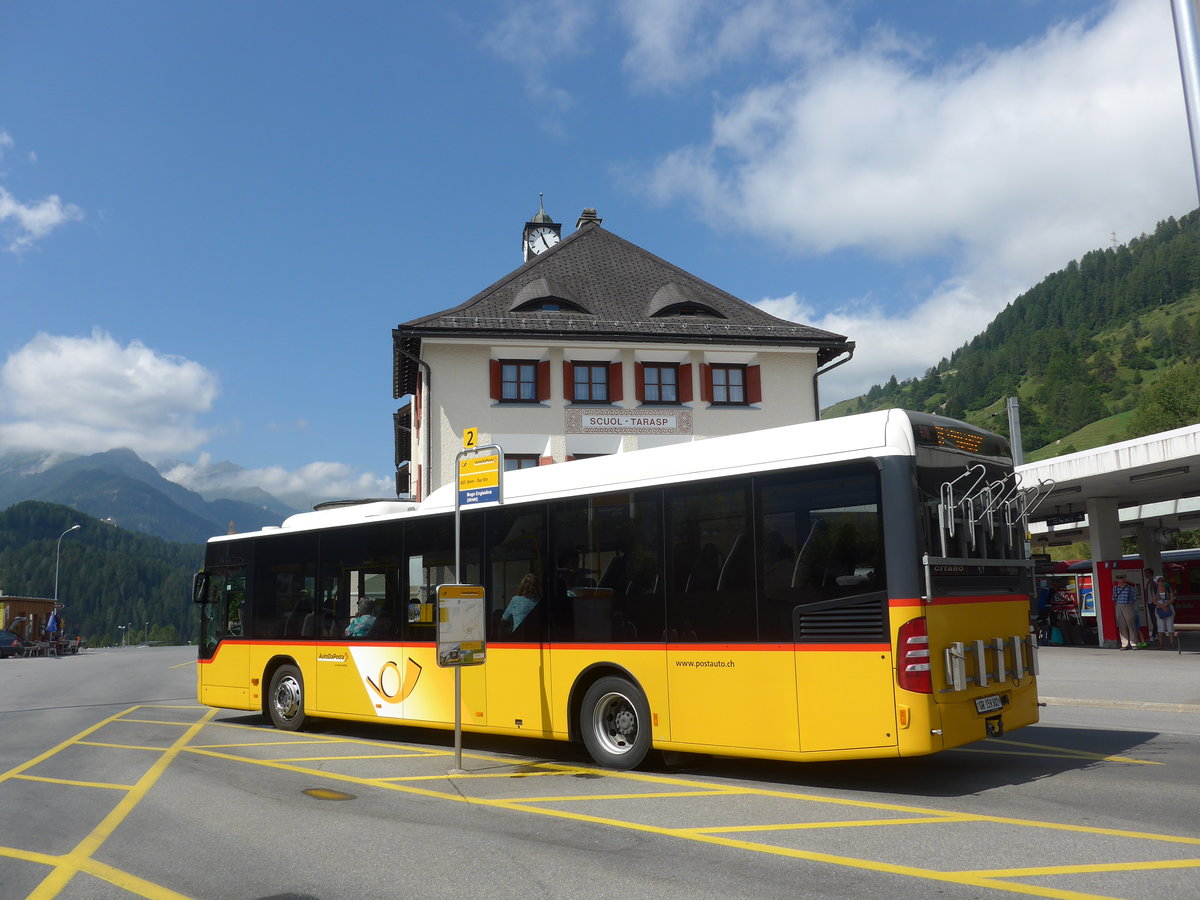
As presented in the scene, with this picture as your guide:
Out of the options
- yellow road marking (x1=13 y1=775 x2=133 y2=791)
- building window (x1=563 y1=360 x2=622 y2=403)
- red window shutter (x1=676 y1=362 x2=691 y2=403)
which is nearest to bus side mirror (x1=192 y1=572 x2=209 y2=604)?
yellow road marking (x1=13 y1=775 x2=133 y2=791)

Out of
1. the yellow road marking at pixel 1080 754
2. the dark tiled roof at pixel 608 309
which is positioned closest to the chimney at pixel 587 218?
the dark tiled roof at pixel 608 309

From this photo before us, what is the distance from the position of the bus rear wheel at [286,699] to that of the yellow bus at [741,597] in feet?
5.37

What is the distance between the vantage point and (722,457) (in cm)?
A: 936

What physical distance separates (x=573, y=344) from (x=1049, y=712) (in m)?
20.6

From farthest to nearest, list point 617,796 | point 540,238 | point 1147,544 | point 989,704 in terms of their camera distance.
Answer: point 540,238, point 1147,544, point 989,704, point 617,796

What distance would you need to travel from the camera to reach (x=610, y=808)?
Result: 7.97 metres

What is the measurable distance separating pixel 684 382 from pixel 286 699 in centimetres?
2068

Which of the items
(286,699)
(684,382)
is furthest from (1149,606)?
(286,699)

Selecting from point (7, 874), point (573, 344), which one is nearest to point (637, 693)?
point (7, 874)

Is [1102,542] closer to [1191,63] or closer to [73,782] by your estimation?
[1191,63]

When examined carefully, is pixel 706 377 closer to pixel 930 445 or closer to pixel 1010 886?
pixel 930 445

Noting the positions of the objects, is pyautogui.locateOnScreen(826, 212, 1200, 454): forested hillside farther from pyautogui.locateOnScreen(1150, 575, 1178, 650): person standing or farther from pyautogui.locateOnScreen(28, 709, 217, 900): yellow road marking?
pyautogui.locateOnScreen(28, 709, 217, 900): yellow road marking

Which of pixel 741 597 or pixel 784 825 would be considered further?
pixel 741 597

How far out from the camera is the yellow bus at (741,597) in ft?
26.6
